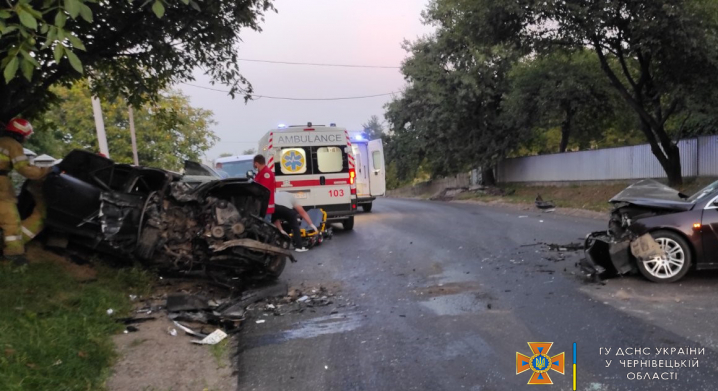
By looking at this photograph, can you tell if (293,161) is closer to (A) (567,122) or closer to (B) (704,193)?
(B) (704,193)

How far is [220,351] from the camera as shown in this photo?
489 cm

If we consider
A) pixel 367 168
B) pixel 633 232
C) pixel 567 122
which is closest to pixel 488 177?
pixel 567 122

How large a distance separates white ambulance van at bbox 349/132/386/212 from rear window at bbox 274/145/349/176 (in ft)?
21.7

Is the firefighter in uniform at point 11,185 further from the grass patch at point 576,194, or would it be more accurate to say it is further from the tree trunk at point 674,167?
the tree trunk at point 674,167

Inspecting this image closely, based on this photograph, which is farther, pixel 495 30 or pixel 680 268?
pixel 495 30

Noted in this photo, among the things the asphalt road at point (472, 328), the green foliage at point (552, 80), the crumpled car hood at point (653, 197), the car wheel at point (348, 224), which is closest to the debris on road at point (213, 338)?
the asphalt road at point (472, 328)

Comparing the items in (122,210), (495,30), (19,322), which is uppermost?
(495,30)

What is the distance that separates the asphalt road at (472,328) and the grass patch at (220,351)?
15 cm

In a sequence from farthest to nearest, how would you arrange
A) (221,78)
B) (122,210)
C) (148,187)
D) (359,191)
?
(359,191), (221,78), (148,187), (122,210)

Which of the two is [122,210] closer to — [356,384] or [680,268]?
[356,384]

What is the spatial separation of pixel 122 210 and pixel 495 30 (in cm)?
1362

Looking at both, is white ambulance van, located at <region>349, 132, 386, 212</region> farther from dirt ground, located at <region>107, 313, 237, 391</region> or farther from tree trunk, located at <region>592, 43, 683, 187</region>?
dirt ground, located at <region>107, 313, 237, 391</region>

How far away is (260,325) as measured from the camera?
5.68 metres

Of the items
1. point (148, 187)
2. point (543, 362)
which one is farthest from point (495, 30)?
point (543, 362)
